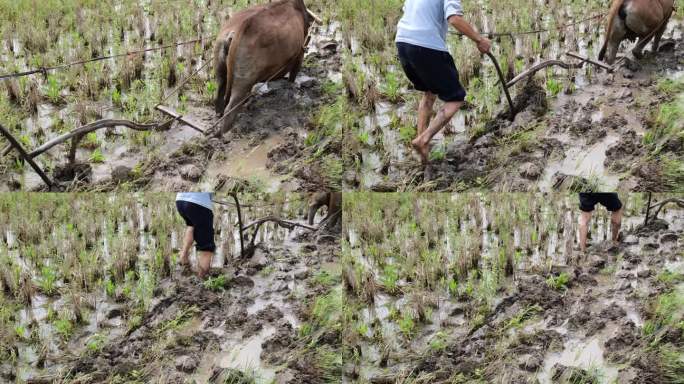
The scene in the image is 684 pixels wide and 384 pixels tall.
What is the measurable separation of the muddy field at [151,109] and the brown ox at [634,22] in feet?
7.11

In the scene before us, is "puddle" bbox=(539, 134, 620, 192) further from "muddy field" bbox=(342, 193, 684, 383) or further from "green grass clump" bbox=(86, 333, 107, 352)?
"green grass clump" bbox=(86, 333, 107, 352)

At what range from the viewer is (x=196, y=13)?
27.3ft

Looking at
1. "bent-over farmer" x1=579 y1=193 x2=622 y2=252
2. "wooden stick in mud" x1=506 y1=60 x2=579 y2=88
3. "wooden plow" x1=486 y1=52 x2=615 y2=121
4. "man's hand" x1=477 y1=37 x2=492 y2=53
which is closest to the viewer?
"man's hand" x1=477 y1=37 x2=492 y2=53

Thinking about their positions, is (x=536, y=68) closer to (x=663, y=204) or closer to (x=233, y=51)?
(x=663, y=204)

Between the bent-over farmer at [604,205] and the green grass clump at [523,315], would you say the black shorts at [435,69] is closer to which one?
the bent-over farmer at [604,205]

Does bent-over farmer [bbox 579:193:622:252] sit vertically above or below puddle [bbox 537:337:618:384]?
above

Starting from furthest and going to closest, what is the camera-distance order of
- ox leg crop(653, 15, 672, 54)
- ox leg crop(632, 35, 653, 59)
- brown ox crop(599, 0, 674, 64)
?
1. ox leg crop(653, 15, 672, 54)
2. ox leg crop(632, 35, 653, 59)
3. brown ox crop(599, 0, 674, 64)

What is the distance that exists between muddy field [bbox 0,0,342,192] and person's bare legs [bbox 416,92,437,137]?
604 millimetres

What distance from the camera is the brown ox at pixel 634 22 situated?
6.90 meters

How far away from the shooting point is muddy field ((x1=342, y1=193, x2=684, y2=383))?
545cm

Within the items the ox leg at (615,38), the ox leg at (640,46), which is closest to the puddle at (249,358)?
→ the ox leg at (615,38)

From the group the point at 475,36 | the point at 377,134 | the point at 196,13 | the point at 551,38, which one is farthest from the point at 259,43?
the point at 551,38

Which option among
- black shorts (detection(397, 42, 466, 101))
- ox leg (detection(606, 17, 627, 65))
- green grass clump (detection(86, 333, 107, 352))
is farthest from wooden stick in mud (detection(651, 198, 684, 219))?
green grass clump (detection(86, 333, 107, 352))

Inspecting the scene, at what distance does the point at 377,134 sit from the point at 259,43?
1038mm
